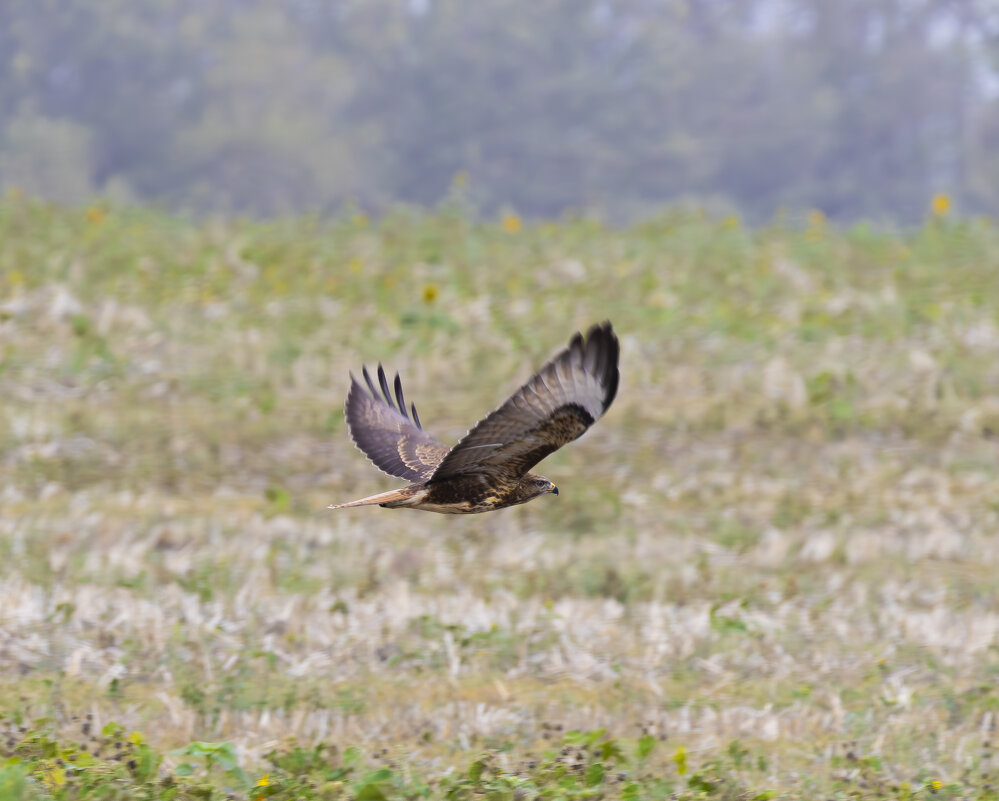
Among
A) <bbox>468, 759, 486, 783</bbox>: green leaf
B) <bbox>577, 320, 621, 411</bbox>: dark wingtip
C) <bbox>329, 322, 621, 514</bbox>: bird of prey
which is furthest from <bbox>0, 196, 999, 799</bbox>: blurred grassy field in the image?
<bbox>577, 320, 621, 411</bbox>: dark wingtip

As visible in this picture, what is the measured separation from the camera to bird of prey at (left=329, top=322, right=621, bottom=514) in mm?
3941

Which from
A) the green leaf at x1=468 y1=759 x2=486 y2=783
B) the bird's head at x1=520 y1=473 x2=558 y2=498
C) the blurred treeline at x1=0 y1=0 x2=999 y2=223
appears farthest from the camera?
the blurred treeline at x1=0 y1=0 x2=999 y2=223

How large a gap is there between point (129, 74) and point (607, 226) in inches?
892

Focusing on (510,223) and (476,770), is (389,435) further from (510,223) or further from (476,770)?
(510,223)

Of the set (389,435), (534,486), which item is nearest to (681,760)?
(534,486)

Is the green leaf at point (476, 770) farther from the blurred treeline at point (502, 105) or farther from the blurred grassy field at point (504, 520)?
the blurred treeline at point (502, 105)

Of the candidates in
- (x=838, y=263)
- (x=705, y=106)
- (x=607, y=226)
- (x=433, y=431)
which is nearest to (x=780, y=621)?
(x=433, y=431)

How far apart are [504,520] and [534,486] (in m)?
4.55

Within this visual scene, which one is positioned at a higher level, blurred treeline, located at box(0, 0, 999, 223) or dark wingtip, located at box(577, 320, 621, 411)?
blurred treeline, located at box(0, 0, 999, 223)

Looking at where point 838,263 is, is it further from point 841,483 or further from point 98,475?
point 98,475

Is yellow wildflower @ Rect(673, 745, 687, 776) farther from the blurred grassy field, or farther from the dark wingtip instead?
the dark wingtip

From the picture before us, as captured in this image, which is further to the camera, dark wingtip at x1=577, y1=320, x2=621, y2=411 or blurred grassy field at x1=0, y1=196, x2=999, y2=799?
blurred grassy field at x1=0, y1=196, x2=999, y2=799

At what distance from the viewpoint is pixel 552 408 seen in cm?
406

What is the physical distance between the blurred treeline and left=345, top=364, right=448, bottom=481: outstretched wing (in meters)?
27.0
